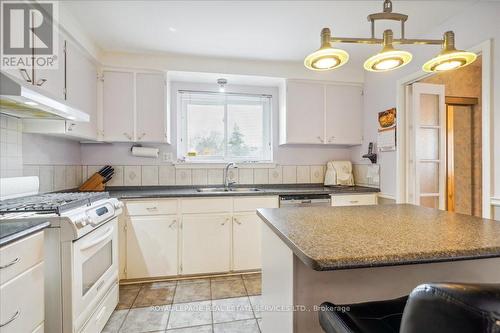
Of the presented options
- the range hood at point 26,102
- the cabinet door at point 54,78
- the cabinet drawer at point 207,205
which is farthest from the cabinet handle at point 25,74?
the cabinet drawer at point 207,205

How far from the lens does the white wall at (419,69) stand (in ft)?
5.48

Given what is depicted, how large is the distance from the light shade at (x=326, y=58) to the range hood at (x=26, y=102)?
1.42m

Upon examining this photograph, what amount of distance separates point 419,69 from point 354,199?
1429 millimetres

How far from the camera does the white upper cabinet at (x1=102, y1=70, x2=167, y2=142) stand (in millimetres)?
2557

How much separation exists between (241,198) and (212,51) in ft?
5.22

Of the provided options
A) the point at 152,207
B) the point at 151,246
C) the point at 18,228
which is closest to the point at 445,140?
the point at 152,207

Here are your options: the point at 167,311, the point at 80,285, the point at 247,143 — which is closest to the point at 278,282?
the point at 80,285

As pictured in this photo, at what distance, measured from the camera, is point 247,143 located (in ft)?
10.7

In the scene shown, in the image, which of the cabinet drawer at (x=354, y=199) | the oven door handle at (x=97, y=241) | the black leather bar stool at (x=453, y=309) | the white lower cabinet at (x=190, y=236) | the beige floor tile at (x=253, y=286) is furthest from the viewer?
the cabinet drawer at (x=354, y=199)

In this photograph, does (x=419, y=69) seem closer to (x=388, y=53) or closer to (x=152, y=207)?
(x=388, y=53)

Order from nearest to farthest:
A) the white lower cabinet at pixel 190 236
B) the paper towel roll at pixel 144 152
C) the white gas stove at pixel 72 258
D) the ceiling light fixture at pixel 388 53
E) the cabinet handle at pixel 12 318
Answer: the cabinet handle at pixel 12 318 → the ceiling light fixture at pixel 388 53 → the white gas stove at pixel 72 258 → the white lower cabinet at pixel 190 236 → the paper towel roll at pixel 144 152

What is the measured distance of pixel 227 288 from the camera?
7.57 feet

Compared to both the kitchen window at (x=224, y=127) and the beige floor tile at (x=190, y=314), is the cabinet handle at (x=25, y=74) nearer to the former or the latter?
the kitchen window at (x=224, y=127)

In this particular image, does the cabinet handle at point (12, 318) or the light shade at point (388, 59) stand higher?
the light shade at point (388, 59)
